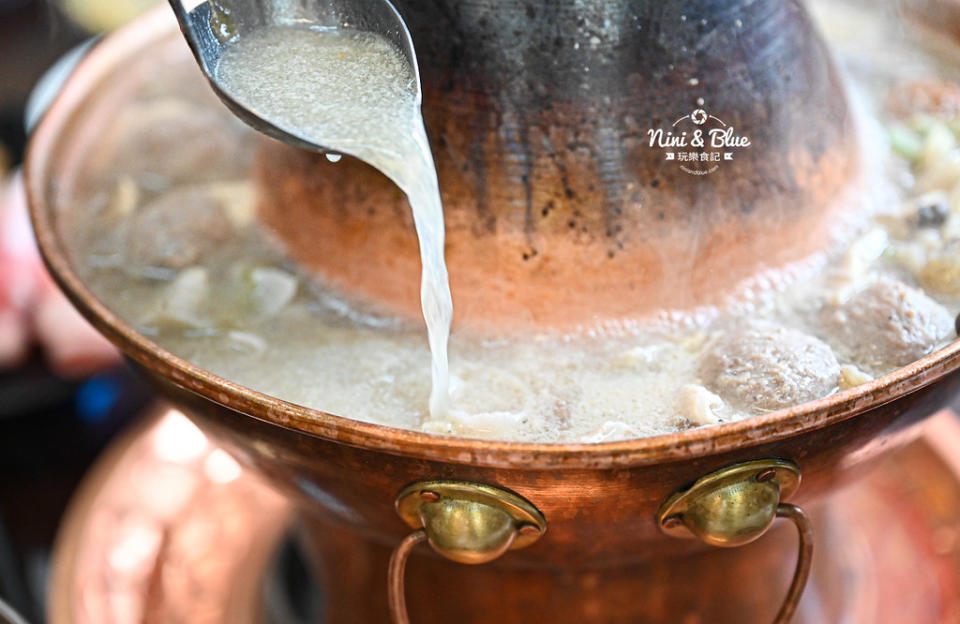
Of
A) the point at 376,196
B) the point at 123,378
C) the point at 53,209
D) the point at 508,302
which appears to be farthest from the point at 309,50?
the point at 123,378

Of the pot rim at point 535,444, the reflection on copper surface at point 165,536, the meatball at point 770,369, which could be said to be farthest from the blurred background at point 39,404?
the meatball at point 770,369

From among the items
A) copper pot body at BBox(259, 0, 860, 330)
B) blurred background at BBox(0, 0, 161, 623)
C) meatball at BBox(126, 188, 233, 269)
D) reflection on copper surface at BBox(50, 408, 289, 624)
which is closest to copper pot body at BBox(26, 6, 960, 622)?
meatball at BBox(126, 188, 233, 269)

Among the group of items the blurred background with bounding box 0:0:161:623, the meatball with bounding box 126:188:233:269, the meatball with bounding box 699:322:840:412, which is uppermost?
the meatball with bounding box 699:322:840:412

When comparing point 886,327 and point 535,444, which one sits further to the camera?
point 886,327

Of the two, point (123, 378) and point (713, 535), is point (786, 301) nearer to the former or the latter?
point (713, 535)

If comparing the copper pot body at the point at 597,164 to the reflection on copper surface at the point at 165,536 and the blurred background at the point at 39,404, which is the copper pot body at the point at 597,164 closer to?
the reflection on copper surface at the point at 165,536

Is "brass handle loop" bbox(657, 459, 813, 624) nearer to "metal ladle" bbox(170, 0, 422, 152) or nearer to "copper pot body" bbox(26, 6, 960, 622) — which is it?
"copper pot body" bbox(26, 6, 960, 622)

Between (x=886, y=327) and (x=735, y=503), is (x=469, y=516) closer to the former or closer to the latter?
(x=735, y=503)

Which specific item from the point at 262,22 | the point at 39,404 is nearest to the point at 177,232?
the point at 262,22
